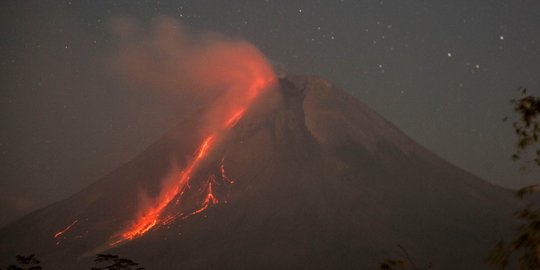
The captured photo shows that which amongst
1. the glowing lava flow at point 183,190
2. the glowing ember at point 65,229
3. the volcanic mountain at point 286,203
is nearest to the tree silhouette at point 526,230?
the volcanic mountain at point 286,203

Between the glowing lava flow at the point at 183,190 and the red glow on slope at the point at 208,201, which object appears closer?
the glowing lava flow at the point at 183,190

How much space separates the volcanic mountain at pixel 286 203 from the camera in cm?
6506

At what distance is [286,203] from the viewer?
252 ft

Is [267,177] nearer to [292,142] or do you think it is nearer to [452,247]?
[292,142]

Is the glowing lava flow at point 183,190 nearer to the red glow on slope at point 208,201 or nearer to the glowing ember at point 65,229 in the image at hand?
the red glow on slope at point 208,201

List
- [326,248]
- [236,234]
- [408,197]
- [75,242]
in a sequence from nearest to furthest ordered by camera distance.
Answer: [326,248]
[236,234]
[75,242]
[408,197]

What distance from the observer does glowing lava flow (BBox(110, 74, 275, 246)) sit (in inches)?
2957

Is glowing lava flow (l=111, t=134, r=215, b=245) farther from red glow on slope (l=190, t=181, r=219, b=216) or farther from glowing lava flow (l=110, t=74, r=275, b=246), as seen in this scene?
red glow on slope (l=190, t=181, r=219, b=216)

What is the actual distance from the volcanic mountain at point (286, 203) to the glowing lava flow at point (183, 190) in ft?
1.12

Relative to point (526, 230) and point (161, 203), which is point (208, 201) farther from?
point (526, 230)

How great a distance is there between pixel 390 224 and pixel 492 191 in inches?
1211

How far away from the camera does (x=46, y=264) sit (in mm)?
69688

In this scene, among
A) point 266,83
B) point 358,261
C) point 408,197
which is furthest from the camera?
point 266,83

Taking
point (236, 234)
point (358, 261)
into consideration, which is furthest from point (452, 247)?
point (236, 234)
